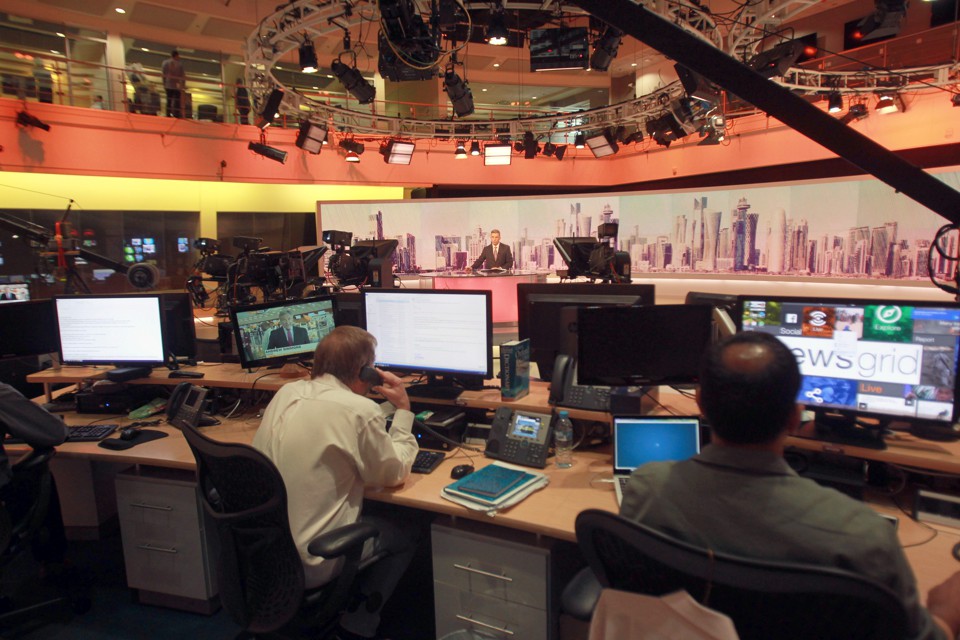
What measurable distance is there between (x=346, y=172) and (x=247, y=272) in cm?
705

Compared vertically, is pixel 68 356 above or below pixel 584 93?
below

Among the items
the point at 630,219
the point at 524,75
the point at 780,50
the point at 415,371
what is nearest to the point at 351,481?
the point at 415,371

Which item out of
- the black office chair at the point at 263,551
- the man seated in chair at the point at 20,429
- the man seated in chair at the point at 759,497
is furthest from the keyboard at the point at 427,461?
the man seated in chair at the point at 20,429

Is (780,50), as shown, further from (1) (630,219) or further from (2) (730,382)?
(2) (730,382)

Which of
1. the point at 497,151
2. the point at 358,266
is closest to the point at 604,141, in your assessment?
the point at 497,151

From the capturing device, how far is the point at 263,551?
5.83 ft

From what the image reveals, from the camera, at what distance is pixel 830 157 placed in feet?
25.6

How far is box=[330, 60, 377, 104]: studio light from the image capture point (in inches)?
250

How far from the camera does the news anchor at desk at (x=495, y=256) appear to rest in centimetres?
853

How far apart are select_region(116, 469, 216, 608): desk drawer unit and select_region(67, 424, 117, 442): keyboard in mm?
261

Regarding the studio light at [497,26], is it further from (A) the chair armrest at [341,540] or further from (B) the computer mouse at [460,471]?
(A) the chair armrest at [341,540]

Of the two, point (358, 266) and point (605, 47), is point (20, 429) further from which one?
point (605, 47)

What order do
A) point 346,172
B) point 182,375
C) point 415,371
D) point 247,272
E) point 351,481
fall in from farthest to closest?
point 346,172 → point 247,272 → point 182,375 → point 415,371 → point 351,481

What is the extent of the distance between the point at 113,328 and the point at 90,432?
0.57 m
